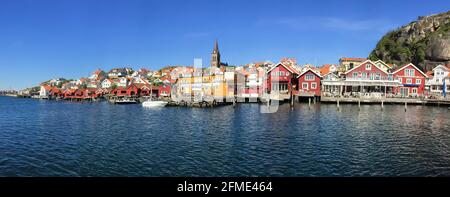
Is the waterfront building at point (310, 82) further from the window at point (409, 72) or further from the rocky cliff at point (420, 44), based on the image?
the rocky cliff at point (420, 44)

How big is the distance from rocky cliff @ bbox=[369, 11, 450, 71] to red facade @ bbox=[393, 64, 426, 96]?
21382mm

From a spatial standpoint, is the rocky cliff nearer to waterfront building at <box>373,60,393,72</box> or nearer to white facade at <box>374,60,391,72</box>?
waterfront building at <box>373,60,393,72</box>

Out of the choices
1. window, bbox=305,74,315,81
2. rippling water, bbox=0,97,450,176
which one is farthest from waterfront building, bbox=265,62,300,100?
rippling water, bbox=0,97,450,176

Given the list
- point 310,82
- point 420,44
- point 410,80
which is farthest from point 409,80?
point 420,44

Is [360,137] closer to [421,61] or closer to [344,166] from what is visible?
[344,166]

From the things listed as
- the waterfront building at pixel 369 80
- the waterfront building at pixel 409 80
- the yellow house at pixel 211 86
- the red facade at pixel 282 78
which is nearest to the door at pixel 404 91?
the waterfront building at pixel 409 80

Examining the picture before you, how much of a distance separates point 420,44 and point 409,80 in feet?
106

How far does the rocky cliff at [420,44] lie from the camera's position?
101688mm

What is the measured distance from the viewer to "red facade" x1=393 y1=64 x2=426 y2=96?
85.0 metres

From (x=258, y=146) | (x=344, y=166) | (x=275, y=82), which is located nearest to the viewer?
(x=344, y=166)

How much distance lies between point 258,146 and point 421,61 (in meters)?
99.9

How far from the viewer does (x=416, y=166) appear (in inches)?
821

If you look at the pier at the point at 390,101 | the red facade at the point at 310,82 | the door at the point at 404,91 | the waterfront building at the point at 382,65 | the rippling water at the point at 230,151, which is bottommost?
the rippling water at the point at 230,151
